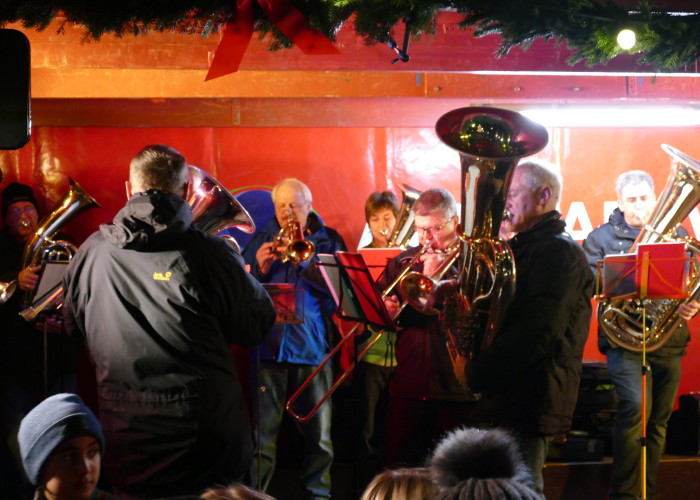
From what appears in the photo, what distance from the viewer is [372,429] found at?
21.3 ft

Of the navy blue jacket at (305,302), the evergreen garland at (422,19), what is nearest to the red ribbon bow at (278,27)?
the evergreen garland at (422,19)

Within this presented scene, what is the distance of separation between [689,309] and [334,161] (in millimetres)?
3324

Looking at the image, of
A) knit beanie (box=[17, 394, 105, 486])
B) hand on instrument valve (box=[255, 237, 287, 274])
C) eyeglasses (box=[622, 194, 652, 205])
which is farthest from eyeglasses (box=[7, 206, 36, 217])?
eyeglasses (box=[622, 194, 652, 205])

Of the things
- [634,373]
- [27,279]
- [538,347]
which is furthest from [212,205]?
[634,373]

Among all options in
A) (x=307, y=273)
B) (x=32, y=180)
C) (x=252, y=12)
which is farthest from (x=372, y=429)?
(x=252, y=12)

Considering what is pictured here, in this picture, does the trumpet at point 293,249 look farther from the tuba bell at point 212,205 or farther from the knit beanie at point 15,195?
the knit beanie at point 15,195

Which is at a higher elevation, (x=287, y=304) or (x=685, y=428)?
(x=287, y=304)

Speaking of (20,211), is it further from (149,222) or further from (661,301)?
(661,301)

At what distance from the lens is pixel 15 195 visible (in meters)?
7.00

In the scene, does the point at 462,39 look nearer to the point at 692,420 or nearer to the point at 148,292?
the point at 148,292

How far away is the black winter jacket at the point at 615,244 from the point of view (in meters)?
6.48

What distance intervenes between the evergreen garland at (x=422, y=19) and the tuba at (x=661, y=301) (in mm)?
3027

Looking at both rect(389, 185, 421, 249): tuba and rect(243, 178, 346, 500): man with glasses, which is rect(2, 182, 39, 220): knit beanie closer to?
rect(243, 178, 346, 500): man with glasses

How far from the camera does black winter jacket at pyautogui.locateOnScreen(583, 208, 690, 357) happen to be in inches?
255
